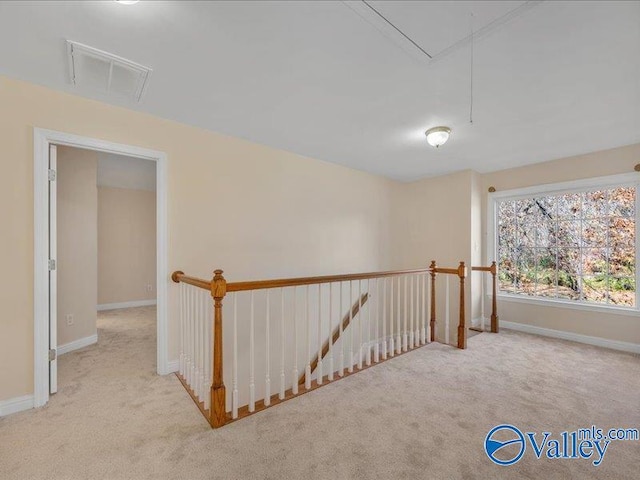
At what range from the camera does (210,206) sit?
2.97 metres

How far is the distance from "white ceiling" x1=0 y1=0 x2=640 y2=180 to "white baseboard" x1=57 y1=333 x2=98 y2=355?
2739mm

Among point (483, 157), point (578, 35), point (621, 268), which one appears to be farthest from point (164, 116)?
point (621, 268)

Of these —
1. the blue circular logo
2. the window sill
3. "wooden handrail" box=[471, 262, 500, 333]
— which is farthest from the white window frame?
the blue circular logo

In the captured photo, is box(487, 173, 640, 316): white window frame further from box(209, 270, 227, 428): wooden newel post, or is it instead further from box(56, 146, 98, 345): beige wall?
box(56, 146, 98, 345): beige wall

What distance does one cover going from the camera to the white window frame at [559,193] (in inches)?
132

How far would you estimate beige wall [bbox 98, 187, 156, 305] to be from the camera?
5629 mm

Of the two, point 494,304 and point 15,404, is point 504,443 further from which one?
point 15,404

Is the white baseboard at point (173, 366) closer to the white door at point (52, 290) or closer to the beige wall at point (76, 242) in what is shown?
the white door at point (52, 290)

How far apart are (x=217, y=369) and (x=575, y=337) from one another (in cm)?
443

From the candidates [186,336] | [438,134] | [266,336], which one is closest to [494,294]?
[438,134]

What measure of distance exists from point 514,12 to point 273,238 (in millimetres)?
2845

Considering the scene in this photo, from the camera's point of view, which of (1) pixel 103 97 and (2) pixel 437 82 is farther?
(1) pixel 103 97

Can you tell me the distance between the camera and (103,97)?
2324 mm

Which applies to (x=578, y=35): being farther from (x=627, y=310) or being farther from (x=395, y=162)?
(x=627, y=310)
